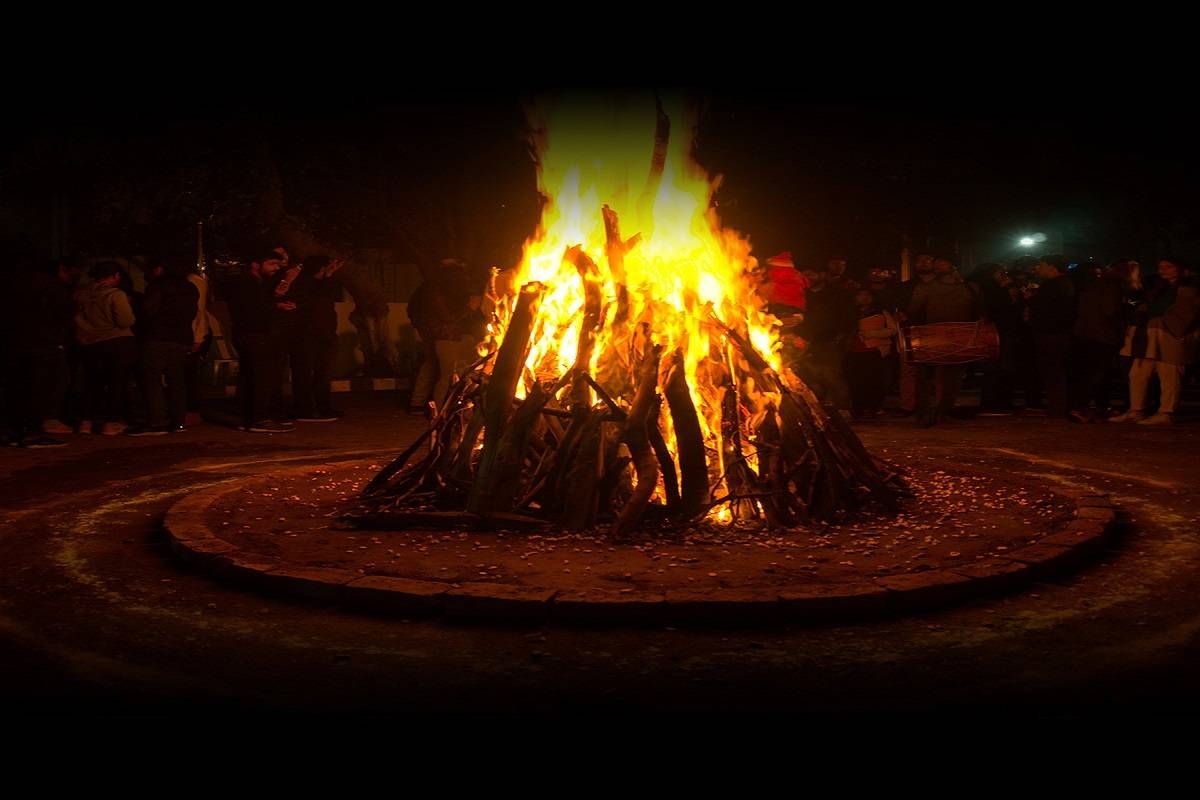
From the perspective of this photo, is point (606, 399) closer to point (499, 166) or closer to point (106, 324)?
point (106, 324)

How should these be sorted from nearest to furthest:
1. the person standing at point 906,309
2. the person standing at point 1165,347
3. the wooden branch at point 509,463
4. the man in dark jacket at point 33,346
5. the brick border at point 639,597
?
the brick border at point 639,597, the wooden branch at point 509,463, the man in dark jacket at point 33,346, the person standing at point 1165,347, the person standing at point 906,309

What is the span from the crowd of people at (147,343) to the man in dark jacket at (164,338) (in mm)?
12

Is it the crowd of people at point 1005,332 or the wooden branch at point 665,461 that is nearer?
the wooden branch at point 665,461

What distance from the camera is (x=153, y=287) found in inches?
521

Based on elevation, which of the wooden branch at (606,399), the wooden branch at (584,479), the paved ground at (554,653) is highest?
the wooden branch at (606,399)

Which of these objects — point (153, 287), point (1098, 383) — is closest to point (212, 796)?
point (153, 287)

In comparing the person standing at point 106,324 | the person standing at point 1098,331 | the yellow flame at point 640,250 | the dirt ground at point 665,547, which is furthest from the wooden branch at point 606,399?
the person standing at point 1098,331

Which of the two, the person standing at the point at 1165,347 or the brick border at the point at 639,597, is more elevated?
the person standing at the point at 1165,347

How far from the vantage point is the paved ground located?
14.3ft

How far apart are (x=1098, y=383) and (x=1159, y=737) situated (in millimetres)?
11817

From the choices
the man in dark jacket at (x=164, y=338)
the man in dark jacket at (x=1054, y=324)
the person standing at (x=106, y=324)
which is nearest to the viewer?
the person standing at (x=106, y=324)

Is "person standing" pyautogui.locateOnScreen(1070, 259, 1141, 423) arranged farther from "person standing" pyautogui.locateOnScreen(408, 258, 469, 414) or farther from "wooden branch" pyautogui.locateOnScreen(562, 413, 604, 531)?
"wooden branch" pyautogui.locateOnScreen(562, 413, 604, 531)

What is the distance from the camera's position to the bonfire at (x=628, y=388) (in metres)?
7.38

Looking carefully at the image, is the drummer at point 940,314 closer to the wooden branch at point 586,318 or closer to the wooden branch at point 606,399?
the wooden branch at point 586,318
